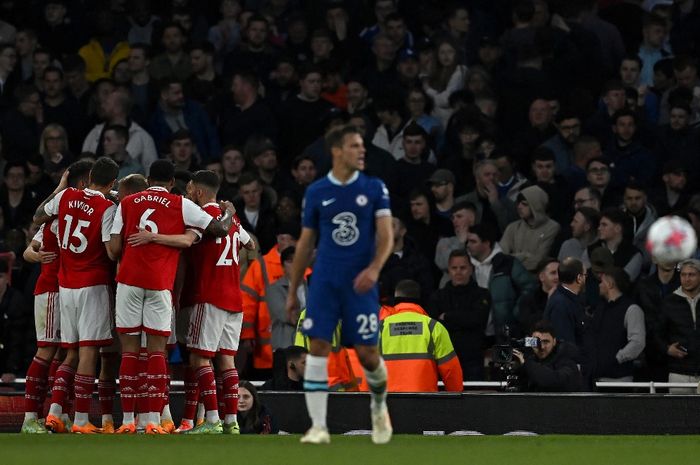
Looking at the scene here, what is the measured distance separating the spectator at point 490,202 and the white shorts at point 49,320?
5998mm

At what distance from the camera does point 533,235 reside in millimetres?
16781

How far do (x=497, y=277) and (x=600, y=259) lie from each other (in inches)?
42.5

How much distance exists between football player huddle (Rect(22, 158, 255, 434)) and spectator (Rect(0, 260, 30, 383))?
11.1 feet

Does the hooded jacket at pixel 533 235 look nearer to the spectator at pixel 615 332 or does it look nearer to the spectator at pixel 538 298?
the spectator at pixel 538 298

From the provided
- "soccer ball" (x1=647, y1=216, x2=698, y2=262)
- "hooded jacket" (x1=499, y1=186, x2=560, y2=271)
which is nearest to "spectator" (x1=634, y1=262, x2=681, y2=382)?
"hooded jacket" (x1=499, y1=186, x2=560, y2=271)

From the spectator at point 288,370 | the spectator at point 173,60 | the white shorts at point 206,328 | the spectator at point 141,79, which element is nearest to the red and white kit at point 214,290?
the white shorts at point 206,328

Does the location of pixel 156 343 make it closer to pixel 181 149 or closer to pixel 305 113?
pixel 181 149

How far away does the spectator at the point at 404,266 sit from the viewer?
53.1 feet

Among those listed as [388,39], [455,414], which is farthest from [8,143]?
[455,414]

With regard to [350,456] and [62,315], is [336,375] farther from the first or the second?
[350,456]

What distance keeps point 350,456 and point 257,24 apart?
11298mm

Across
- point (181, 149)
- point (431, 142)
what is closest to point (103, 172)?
point (181, 149)

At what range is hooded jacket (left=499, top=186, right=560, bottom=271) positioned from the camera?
16.7 meters

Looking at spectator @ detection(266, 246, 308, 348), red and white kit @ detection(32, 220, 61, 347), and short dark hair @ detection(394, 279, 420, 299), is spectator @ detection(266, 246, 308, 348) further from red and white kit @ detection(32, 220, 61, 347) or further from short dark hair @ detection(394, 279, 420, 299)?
red and white kit @ detection(32, 220, 61, 347)
